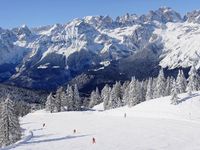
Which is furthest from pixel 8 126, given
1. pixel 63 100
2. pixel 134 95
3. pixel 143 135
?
pixel 63 100

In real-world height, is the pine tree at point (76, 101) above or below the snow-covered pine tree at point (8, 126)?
above

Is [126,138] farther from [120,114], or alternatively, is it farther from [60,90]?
[60,90]

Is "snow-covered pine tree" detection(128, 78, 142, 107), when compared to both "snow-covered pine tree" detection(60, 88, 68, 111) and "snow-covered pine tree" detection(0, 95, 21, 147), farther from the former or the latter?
"snow-covered pine tree" detection(0, 95, 21, 147)

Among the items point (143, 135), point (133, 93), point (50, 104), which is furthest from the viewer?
point (50, 104)

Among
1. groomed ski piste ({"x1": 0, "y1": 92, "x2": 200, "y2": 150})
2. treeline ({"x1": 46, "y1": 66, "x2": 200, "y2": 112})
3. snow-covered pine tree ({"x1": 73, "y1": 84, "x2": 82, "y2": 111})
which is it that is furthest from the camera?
snow-covered pine tree ({"x1": 73, "y1": 84, "x2": 82, "y2": 111})

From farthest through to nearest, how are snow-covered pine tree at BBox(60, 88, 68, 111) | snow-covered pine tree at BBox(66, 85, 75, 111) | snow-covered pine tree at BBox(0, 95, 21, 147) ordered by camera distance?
1. snow-covered pine tree at BBox(66, 85, 75, 111)
2. snow-covered pine tree at BBox(60, 88, 68, 111)
3. snow-covered pine tree at BBox(0, 95, 21, 147)

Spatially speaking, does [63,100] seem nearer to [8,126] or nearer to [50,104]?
[50,104]

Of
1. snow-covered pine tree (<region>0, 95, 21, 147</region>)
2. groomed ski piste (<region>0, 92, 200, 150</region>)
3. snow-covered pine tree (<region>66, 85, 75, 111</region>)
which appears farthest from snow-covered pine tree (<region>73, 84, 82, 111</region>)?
snow-covered pine tree (<region>0, 95, 21, 147</region>)

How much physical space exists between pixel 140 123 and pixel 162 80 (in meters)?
63.1

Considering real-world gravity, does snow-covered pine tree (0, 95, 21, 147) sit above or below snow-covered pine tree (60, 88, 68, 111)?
below

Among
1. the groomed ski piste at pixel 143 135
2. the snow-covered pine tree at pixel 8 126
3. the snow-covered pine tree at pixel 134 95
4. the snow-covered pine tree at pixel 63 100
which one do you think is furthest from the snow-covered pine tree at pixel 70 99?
the snow-covered pine tree at pixel 8 126

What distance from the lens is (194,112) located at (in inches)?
4026

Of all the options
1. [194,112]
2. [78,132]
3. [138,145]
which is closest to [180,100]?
[194,112]

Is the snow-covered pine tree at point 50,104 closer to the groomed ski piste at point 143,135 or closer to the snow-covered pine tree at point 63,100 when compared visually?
the snow-covered pine tree at point 63,100
